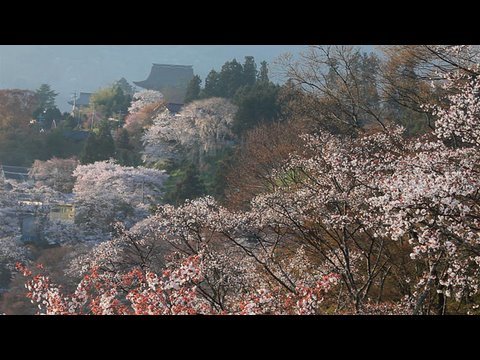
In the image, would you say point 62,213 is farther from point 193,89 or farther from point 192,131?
point 193,89

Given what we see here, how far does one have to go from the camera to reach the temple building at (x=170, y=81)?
489 inches

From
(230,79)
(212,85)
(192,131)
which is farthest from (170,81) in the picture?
(192,131)

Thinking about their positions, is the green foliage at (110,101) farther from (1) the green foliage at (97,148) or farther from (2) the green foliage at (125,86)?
(1) the green foliage at (97,148)

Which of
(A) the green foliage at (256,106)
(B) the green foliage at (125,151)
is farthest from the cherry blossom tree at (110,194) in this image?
(A) the green foliage at (256,106)

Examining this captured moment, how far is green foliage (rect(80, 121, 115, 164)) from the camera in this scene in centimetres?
1010

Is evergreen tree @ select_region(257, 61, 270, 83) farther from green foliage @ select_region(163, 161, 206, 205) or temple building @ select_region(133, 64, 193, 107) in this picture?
green foliage @ select_region(163, 161, 206, 205)

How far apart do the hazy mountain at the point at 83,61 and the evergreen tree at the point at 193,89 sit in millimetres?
534

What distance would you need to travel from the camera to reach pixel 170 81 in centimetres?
1333

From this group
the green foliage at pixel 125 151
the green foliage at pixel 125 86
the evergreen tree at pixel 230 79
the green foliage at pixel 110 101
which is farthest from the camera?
the evergreen tree at pixel 230 79

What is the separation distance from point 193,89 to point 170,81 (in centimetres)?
173

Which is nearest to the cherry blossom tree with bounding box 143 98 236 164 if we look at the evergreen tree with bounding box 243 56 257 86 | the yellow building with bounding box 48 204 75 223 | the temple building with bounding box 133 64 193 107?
the temple building with bounding box 133 64 193 107

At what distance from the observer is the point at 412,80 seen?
340 inches
